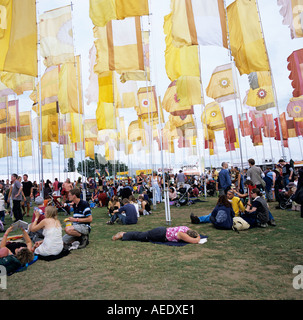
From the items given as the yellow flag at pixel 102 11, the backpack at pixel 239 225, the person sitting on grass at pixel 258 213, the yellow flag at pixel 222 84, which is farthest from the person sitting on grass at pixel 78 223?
the yellow flag at pixel 222 84

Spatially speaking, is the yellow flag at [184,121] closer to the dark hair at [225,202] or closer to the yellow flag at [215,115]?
the yellow flag at [215,115]

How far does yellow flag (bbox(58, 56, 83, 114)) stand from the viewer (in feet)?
41.6

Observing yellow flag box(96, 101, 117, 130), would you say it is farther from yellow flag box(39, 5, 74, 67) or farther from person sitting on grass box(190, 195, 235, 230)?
person sitting on grass box(190, 195, 235, 230)

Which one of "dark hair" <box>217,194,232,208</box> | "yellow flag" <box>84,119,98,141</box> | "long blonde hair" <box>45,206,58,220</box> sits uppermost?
"yellow flag" <box>84,119,98,141</box>

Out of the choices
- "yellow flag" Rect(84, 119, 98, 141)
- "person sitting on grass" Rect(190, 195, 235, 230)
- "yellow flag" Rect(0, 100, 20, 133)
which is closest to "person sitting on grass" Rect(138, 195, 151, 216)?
"person sitting on grass" Rect(190, 195, 235, 230)

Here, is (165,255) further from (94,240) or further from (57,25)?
(57,25)

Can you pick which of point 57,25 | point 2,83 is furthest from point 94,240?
point 2,83

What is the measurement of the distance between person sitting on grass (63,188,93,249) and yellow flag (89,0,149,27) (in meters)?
6.05

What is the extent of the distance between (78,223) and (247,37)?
8.34 meters

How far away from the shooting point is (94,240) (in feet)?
22.7

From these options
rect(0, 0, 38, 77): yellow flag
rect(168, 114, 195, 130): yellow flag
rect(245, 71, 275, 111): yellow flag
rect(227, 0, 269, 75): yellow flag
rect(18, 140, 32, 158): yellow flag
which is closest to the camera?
rect(0, 0, 38, 77): yellow flag

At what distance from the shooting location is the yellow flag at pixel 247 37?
29.0ft

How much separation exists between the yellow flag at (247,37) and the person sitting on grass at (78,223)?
22.8 ft

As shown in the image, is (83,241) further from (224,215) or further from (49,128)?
(49,128)
